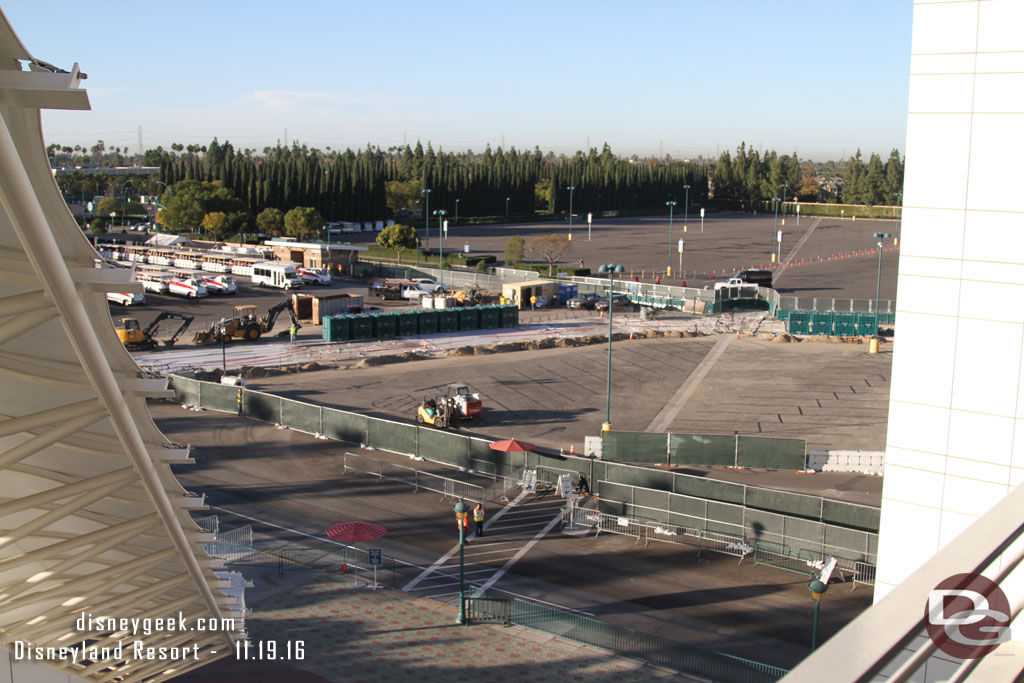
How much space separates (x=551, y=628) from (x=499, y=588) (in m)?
2.34

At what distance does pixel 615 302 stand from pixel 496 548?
3773cm

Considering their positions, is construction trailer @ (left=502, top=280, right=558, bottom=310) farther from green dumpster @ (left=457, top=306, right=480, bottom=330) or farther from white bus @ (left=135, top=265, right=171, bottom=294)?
white bus @ (left=135, top=265, right=171, bottom=294)

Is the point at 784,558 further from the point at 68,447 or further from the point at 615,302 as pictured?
the point at 615,302

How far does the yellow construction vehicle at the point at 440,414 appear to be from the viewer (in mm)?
32094

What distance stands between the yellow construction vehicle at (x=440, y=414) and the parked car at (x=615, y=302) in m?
26.2

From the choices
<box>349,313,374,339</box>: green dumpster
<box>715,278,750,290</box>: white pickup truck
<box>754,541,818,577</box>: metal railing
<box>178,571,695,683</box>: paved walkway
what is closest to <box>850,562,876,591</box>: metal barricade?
<box>754,541,818,577</box>: metal railing

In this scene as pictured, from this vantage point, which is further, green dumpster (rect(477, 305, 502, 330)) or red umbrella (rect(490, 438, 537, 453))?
green dumpster (rect(477, 305, 502, 330))

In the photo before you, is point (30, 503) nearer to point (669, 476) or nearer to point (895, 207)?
point (669, 476)

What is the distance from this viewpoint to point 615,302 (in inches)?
2308

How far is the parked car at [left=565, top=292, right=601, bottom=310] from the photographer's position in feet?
191

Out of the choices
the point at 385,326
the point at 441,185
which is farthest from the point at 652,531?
the point at 441,185

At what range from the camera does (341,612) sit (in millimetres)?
18906

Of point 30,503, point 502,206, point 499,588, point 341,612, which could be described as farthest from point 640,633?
point 502,206

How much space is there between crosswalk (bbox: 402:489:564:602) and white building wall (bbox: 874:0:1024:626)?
10.6 meters
